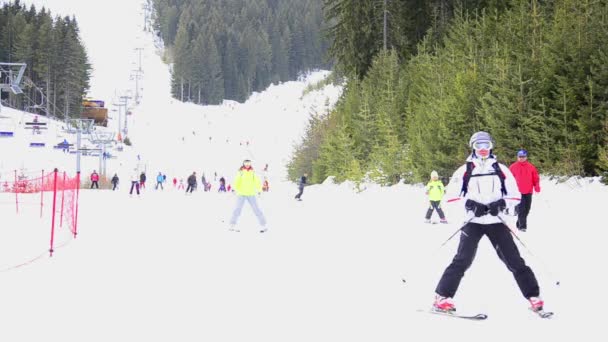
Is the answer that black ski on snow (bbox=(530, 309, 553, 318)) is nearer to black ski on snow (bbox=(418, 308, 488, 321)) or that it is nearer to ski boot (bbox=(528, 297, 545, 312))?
ski boot (bbox=(528, 297, 545, 312))

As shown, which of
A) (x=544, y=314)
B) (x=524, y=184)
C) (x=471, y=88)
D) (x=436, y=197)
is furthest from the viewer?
(x=471, y=88)

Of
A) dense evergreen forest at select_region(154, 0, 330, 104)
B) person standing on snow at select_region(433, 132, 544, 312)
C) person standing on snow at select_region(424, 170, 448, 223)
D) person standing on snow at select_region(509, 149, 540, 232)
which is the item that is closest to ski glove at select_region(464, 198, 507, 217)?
person standing on snow at select_region(433, 132, 544, 312)

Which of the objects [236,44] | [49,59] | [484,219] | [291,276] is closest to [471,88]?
[291,276]

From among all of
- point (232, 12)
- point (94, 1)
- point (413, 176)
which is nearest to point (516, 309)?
point (413, 176)

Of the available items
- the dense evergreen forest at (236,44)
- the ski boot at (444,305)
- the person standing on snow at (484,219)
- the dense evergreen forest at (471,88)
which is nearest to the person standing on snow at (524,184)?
the dense evergreen forest at (471,88)

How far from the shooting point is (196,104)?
11719 cm

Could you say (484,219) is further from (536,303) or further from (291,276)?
(291,276)

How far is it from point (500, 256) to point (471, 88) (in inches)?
614

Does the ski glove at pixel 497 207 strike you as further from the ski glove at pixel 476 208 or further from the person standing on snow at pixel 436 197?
the person standing on snow at pixel 436 197

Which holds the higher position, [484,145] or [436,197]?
[484,145]

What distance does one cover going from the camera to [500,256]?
5.64m

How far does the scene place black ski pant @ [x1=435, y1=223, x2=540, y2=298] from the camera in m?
5.53

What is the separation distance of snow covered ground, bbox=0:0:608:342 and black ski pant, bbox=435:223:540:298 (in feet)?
0.99

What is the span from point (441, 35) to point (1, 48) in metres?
72.4
